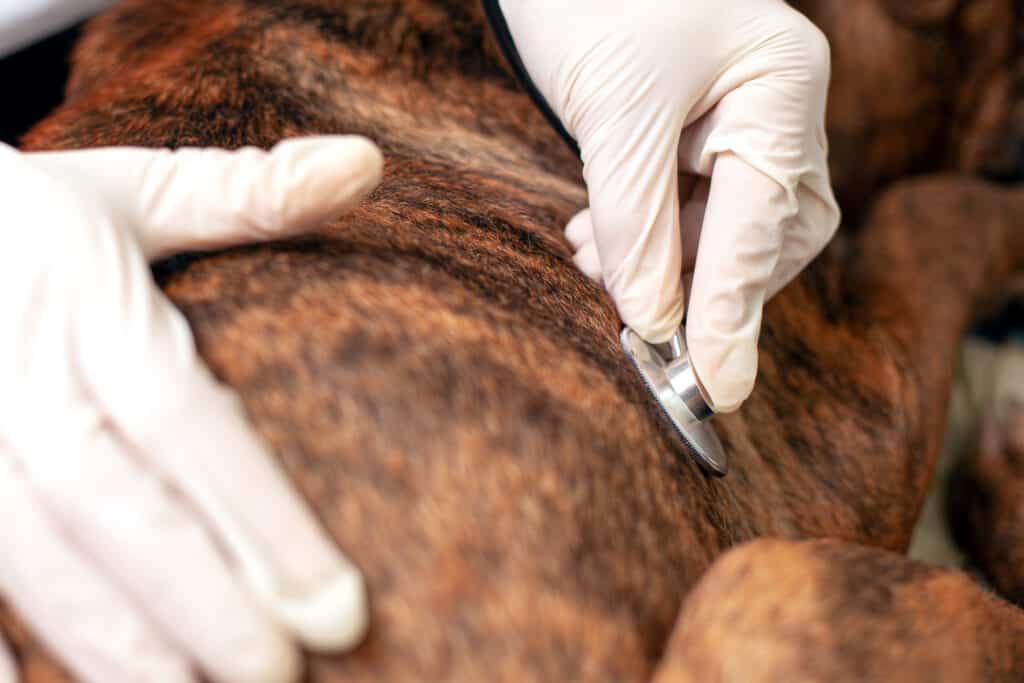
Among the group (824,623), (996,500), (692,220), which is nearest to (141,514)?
(824,623)

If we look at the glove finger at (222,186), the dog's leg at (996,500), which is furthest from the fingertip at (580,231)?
the dog's leg at (996,500)

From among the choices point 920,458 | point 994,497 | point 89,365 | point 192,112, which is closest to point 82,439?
point 89,365

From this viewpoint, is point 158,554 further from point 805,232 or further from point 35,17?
point 35,17

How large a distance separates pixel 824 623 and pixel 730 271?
0.38m

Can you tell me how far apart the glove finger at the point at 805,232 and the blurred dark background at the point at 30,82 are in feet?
3.85

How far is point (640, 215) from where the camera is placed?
98 cm

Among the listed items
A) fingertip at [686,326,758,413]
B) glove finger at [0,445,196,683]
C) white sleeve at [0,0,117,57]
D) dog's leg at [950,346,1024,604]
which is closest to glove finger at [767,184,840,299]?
fingertip at [686,326,758,413]

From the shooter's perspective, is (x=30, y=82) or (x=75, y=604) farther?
(x=30, y=82)

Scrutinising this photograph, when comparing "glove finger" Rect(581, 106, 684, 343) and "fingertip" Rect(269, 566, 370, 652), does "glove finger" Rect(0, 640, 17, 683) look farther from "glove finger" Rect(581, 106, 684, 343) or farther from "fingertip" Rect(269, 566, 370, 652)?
"glove finger" Rect(581, 106, 684, 343)

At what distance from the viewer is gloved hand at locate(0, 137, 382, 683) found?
2.09 ft

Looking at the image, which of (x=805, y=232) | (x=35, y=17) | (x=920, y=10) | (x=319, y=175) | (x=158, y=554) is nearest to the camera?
(x=158, y=554)

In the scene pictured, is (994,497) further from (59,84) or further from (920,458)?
(59,84)

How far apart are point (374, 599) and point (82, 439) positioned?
235mm

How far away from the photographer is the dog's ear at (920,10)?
1714 mm
